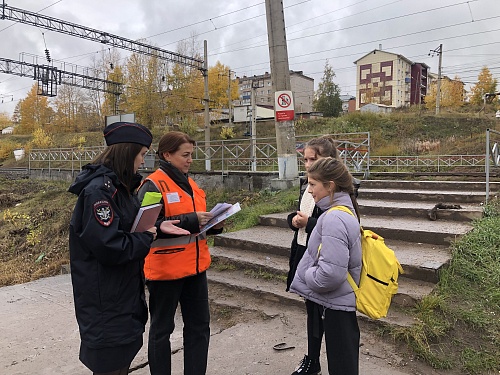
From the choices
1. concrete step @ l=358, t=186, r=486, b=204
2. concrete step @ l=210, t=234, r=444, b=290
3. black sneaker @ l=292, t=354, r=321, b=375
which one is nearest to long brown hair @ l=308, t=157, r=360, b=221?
black sneaker @ l=292, t=354, r=321, b=375

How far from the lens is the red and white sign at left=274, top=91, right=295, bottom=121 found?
7801 millimetres

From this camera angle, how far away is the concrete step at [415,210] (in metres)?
4.90

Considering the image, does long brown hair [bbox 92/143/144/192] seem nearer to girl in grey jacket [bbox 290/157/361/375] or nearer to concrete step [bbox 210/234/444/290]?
girl in grey jacket [bbox 290/157/361/375]

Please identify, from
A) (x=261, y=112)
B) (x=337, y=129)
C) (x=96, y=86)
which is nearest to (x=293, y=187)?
(x=337, y=129)

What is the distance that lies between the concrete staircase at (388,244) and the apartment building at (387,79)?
5756 centimetres

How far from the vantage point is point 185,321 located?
98.1 inches

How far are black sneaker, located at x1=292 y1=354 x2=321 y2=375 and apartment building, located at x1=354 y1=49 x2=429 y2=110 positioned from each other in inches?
2418

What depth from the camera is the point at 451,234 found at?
422 cm

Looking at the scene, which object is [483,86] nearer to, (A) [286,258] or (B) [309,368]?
(A) [286,258]

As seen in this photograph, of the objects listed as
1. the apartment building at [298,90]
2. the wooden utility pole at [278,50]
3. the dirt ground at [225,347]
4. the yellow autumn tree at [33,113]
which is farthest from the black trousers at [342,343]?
the apartment building at [298,90]

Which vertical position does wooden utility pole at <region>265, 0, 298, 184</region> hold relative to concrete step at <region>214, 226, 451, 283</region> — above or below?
above

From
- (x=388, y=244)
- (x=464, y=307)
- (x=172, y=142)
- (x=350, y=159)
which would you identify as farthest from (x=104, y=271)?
(x=350, y=159)

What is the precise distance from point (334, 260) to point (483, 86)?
51.6 m

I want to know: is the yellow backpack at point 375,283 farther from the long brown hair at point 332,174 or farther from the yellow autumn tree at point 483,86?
the yellow autumn tree at point 483,86
